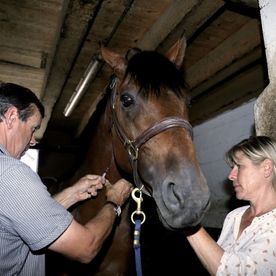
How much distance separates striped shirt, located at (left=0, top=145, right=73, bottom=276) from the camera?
1659 millimetres

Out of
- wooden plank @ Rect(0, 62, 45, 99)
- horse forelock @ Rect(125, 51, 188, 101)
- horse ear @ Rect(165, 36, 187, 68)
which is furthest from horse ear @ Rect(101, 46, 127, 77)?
wooden plank @ Rect(0, 62, 45, 99)

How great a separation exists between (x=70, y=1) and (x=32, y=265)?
210 cm

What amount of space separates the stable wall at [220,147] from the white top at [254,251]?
3485 millimetres

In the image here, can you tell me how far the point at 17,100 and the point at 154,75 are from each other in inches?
36.9

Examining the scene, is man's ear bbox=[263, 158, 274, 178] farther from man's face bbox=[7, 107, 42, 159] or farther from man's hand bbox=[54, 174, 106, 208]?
man's face bbox=[7, 107, 42, 159]

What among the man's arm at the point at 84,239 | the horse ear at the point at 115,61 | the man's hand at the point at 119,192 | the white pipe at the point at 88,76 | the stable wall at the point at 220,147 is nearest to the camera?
the man's arm at the point at 84,239

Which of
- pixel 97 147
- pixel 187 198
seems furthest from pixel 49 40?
pixel 187 198

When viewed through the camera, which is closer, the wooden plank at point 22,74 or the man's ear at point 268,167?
the man's ear at point 268,167

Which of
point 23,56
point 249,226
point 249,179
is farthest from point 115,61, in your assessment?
point 23,56

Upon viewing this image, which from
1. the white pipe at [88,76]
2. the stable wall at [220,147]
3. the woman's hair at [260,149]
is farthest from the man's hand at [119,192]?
the stable wall at [220,147]

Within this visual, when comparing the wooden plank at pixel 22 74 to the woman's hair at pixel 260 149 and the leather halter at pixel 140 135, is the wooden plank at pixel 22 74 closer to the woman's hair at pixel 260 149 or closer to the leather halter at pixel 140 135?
the leather halter at pixel 140 135

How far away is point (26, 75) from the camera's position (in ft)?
17.7

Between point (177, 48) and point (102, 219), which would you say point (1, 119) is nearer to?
point (102, 219)

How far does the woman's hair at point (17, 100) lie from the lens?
1946 millimetres
